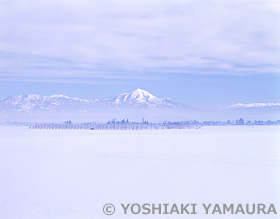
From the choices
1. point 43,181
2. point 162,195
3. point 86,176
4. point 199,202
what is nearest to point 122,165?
point 86,176

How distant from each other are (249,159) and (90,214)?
21.2 ft

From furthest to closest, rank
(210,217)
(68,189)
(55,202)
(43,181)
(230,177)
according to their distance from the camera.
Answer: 1. (230,177)
2. (43,181)
3. (68,189)
4. (55,202)
5. (210,217)

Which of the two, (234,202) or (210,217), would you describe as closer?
(210,217)

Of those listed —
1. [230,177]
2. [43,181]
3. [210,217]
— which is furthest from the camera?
[230,177]

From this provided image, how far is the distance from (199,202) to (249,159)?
17.2 ft

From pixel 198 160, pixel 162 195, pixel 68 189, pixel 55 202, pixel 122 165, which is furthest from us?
pixel 198 160

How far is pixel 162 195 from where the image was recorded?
18.9 feet

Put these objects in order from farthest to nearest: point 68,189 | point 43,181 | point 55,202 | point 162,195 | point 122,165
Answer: point 122,165, point 43,181, point 68,189, point 162,195, point 55,202

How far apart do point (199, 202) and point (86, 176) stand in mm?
2785

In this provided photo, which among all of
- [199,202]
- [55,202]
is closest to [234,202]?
[199,202]

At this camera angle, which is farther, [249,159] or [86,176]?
[249,159]

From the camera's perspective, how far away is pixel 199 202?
5.35 m

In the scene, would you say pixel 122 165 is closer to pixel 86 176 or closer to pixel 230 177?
pixel 86 176

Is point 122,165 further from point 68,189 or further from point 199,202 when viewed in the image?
point 199,202
